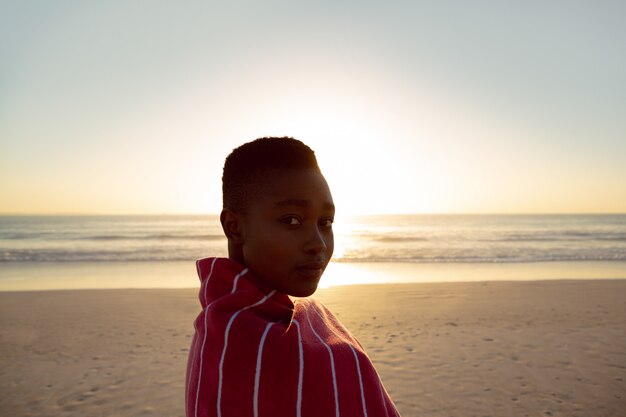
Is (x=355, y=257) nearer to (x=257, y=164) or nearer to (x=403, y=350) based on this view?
(x=403, y=350)

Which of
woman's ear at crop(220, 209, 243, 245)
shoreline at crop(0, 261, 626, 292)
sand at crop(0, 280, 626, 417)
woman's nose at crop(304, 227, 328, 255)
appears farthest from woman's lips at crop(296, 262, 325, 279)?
shoreline at crop(0, 261, 626, 292)

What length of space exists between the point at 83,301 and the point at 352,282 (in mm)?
7124

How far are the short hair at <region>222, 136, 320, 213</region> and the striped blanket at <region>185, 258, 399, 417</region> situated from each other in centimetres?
21

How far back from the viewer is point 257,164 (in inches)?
48.0

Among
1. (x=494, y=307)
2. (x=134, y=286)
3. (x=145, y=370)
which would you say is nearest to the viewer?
(x=145, y=370)

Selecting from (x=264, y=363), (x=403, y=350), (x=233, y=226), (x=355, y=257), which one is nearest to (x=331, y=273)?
(x=355, y=257)

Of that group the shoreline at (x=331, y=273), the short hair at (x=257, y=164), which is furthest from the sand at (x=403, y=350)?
the short hair at (x=257, y=164)

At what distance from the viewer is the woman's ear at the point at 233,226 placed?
4.04 feet

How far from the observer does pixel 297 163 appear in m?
1.21

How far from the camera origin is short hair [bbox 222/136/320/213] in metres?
1.20

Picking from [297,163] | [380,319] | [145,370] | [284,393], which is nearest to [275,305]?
[284,393]

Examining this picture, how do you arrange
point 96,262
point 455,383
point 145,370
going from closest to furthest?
1. point 455,383
2. point 145,370
3. point 96,262

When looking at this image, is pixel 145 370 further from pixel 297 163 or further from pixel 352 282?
pixel 352 282

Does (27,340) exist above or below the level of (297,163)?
below
